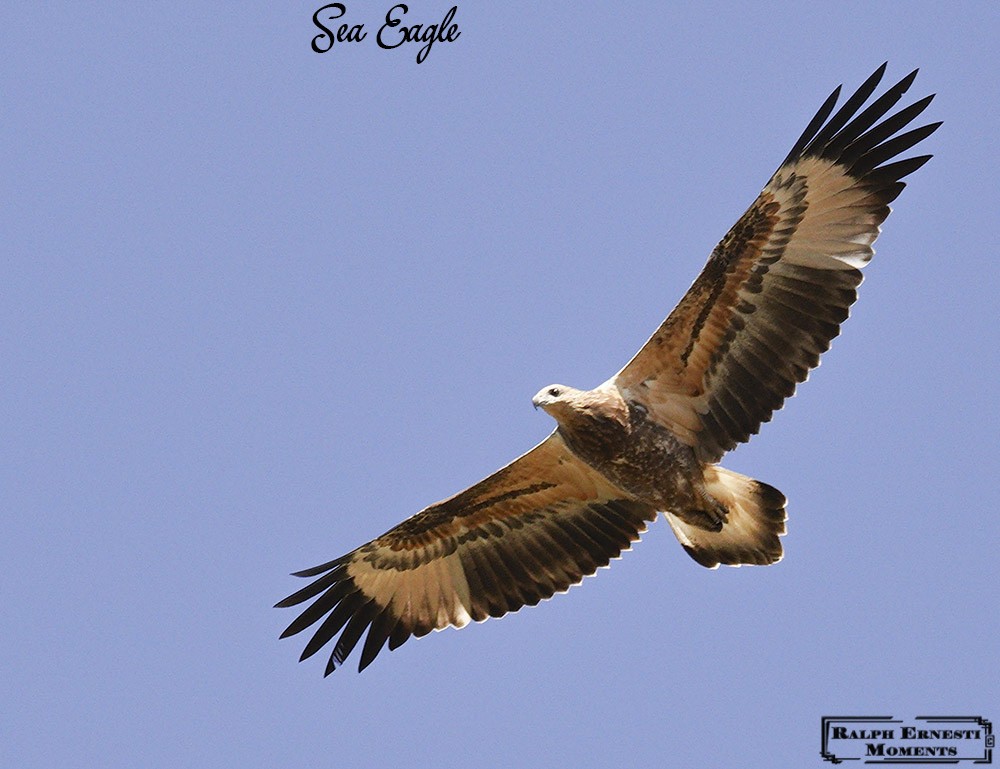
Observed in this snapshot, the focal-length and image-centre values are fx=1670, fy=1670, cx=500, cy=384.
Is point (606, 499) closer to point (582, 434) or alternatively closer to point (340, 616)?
point (582, 434)

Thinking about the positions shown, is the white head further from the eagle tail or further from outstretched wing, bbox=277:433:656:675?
the eagle tail

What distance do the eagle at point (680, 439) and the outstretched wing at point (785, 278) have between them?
1 cm

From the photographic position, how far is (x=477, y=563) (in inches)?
548

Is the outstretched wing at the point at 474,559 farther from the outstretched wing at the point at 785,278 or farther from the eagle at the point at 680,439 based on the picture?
the outstretched wing at the point at 785,278

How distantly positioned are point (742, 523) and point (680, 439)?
0.83 metres

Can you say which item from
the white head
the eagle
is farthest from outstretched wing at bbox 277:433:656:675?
the white head

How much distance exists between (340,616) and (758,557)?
349 centimetres

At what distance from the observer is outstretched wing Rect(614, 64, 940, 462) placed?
12766 mm

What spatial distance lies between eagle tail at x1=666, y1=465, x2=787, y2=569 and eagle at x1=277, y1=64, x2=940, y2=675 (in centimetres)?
1

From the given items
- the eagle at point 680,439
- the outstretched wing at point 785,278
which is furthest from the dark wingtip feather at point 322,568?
the outstretched wing at point 785,278

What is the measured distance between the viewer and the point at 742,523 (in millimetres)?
13258

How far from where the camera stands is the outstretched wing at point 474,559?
13.7 meters

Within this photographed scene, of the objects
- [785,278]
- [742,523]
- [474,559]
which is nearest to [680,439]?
[742,523]

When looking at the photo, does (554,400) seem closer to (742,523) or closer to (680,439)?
(680,439)
